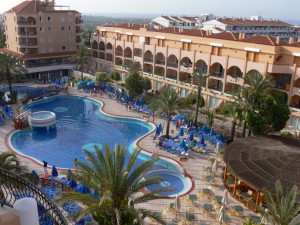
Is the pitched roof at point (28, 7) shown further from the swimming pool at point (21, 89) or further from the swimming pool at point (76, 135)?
the swimming pool at point (76, 135)

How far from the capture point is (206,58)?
4331 centimetres

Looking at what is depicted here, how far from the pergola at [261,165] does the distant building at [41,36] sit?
137 ft

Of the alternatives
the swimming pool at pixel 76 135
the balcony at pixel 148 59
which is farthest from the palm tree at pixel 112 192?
the balcony at pixel 148 59

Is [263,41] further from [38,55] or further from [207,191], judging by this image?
[38,55]

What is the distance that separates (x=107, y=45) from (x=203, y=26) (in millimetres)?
41375

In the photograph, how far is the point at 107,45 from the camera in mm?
61219

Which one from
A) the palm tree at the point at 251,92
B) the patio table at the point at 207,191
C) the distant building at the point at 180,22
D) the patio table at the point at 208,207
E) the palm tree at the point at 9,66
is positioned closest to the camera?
the patio table at the point at 208,207

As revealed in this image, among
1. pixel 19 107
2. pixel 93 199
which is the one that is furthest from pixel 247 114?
pixel 19 107

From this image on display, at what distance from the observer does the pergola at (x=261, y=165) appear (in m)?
20.1

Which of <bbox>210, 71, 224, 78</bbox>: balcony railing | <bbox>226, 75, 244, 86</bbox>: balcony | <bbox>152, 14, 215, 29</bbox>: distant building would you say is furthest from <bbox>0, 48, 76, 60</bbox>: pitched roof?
<bbox>152, 14, 215, 29</bbox>: distant building

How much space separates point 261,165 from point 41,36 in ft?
160

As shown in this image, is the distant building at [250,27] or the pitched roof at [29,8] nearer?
the pitched roof at [29,8]

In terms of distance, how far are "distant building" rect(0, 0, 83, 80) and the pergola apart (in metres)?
41.6

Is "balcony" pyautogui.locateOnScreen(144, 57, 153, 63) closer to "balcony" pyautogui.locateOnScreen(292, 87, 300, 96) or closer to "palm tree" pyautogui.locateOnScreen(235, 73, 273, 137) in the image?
"balcony" pyautogui.locateOnScreen(292, 87, 300, 96)
